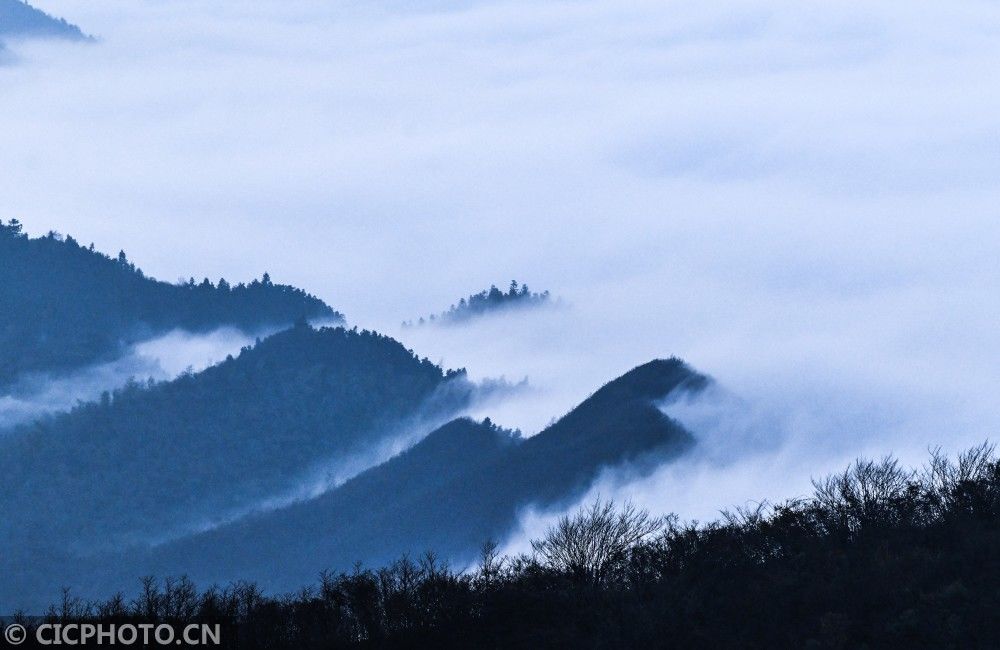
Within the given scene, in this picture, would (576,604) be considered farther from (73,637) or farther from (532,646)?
(73,637)

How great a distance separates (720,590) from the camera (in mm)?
139000

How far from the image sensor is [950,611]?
12569cm

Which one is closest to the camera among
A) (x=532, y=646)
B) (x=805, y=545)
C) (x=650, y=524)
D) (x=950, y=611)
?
(x=950, y=611)

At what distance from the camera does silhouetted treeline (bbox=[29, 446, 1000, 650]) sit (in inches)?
5074

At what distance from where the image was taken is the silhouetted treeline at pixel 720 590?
129m

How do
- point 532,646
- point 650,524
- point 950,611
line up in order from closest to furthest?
point 950,611 < point 532,646 < point 650,524

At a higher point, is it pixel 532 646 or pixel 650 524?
pixel 650 524

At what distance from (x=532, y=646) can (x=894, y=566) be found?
84.1 feet

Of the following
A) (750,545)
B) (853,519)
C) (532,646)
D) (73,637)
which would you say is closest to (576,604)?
(532,646)

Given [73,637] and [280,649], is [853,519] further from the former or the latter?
[73,637]

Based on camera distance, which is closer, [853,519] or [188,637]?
[188,637]

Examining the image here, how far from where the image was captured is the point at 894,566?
136 m

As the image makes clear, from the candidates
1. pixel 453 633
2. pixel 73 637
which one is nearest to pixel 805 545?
pixel 453 633

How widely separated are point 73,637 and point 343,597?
25.0 m
